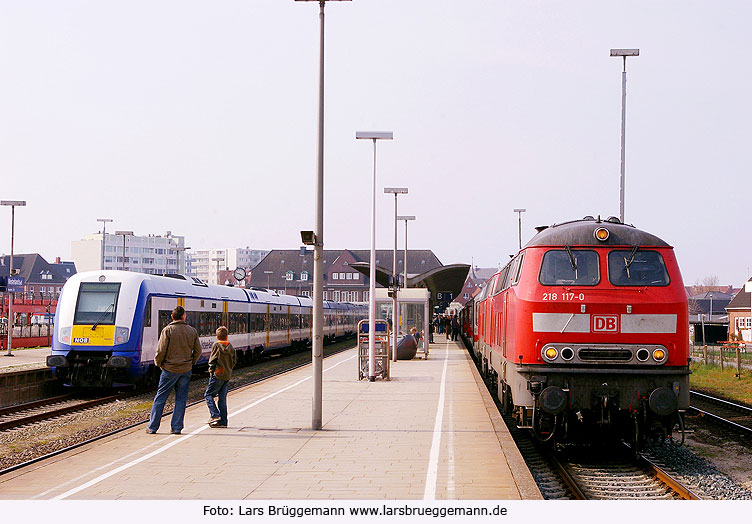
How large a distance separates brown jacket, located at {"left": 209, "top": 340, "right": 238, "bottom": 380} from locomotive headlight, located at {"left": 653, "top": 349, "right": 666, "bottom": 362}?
6.11m

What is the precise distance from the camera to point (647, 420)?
11.1 meters

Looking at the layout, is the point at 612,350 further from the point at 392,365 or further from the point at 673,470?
the point at 392,365

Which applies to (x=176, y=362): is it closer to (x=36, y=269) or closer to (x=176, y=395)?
(x=176, y=395)

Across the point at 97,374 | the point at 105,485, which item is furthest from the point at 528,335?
the point at 97,374

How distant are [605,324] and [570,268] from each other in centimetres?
92

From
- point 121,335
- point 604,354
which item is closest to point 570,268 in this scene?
point 604,354

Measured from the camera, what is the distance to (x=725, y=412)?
1872cm

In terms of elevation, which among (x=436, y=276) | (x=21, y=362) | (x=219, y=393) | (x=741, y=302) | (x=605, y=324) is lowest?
(x=21, y=362)

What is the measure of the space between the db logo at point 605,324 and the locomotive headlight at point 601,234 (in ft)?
3.76

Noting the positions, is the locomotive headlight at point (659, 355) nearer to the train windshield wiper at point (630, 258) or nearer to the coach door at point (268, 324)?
the train windshield wiper at point (630, 258)

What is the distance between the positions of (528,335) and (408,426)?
291cm

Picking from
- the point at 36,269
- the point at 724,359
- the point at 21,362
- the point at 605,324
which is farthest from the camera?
the point at 36,269

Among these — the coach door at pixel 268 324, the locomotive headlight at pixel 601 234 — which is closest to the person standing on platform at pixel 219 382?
the locomotive headlight at pixel 601 234

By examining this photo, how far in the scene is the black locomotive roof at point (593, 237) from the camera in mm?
11742
